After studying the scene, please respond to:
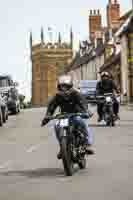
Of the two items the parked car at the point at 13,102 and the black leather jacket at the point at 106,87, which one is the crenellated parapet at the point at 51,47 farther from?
the black leather jacket at the point at 106,87

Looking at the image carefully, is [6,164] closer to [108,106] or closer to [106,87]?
[106,87]

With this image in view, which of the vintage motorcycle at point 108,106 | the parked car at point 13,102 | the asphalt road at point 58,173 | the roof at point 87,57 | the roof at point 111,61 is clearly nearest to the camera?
the asphalt road at point 58,173

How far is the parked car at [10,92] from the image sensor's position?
4361 cm

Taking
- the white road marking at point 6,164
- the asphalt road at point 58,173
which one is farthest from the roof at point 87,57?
the white road marking at point 6,164

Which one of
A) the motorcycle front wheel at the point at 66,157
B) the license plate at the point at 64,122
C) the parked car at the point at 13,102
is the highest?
the license plate at the point at 64,122

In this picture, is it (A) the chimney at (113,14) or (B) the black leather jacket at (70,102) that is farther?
(A) the chimney at (113,14)

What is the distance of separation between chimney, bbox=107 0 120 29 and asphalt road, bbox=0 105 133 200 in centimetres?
7186

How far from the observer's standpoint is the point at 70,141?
12.1 metres

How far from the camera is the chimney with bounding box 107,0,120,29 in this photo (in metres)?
91.4

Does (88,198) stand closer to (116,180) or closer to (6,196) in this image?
(6,196)

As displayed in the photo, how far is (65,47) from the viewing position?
190m

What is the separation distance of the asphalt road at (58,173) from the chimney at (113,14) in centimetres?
7186

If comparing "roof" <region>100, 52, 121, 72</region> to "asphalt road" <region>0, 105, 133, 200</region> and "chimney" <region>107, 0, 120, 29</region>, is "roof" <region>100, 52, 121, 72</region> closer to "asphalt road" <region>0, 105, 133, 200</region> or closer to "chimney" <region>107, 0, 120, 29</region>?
"chimney" <region>107, 0, 120, 29</region>

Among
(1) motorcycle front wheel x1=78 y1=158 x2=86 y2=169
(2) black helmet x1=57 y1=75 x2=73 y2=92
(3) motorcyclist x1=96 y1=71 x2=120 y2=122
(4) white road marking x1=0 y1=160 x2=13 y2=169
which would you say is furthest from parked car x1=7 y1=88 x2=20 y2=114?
(2) black helmet x1=57 y1=75 x2=73 y2=92
